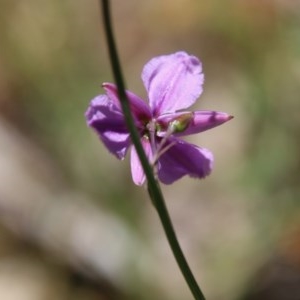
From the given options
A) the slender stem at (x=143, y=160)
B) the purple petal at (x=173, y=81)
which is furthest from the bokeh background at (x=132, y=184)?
the slender stem at (x=143, y=160)

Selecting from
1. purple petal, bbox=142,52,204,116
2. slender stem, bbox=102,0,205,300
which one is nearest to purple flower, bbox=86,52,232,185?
purple petal, bbox=142,52,204,116

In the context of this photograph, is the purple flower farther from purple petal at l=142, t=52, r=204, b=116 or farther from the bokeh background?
the bokeh background

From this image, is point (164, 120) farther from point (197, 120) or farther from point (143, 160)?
point (143, 160)

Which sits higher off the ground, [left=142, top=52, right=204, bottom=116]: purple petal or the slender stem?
[left=142, top=52, right=204, bottom=116]: purple petal

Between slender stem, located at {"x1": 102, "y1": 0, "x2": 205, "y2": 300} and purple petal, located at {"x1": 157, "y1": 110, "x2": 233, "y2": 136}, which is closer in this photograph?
slender stem, located at {"x1": 102, "y1": 0, "x2": 205, "y2": 300}

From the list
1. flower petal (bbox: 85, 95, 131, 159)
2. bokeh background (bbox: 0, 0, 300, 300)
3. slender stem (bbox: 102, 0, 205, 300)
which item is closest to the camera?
slender stem (bbox: 102, 0, 205, 300)

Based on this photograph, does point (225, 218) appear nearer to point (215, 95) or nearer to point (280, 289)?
point (280, 289)

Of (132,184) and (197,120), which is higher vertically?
(132,184)

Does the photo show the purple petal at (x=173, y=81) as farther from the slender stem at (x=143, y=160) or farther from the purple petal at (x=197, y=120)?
the slender stem at (x=143, y=160)

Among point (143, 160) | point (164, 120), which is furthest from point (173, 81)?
point (143, 160)
